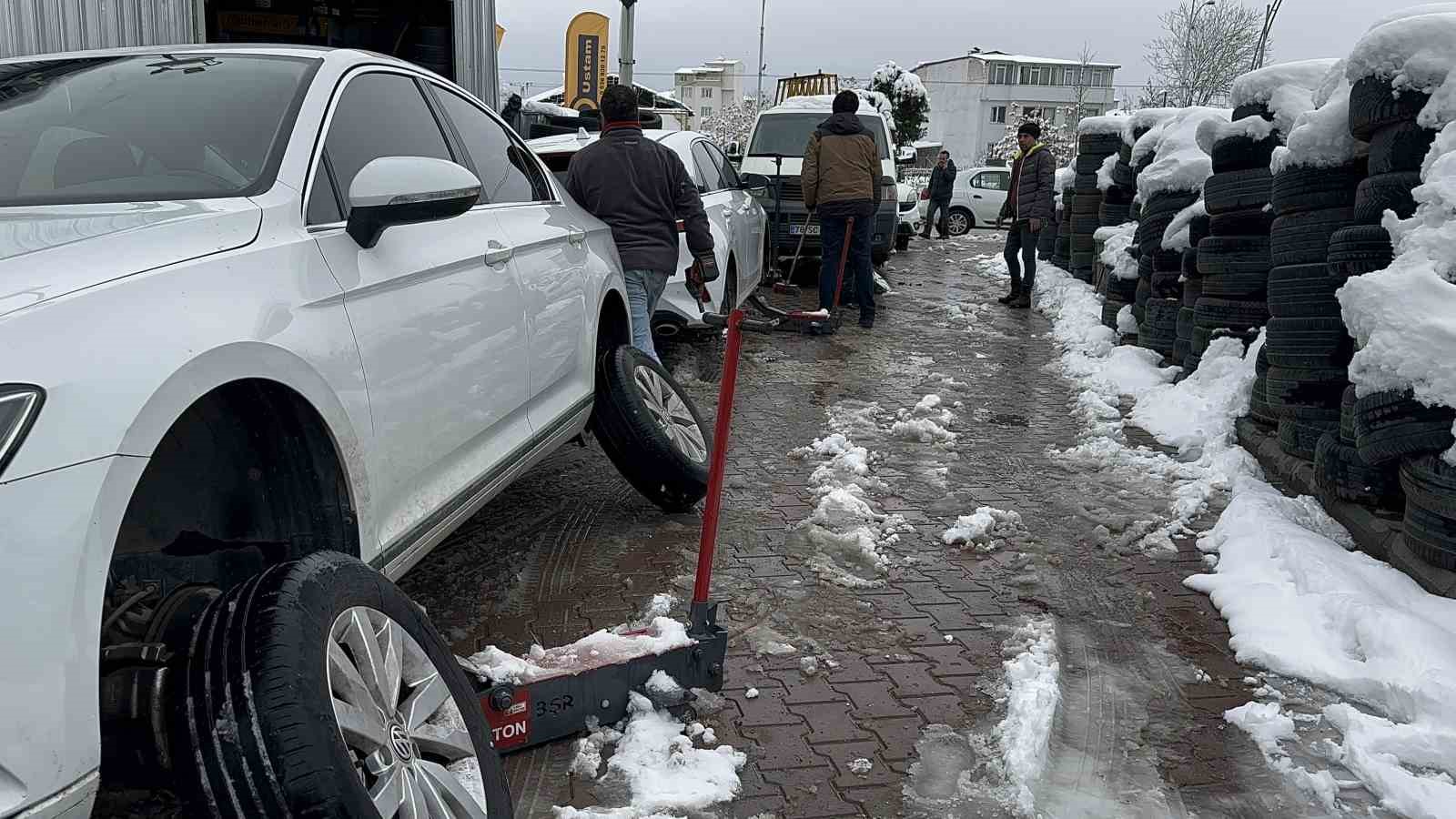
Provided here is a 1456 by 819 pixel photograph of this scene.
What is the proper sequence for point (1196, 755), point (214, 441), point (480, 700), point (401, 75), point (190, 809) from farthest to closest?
1. point (401, 75)
2. point (1196, 755)
3. point (480, 700)
4. point (214, 441)
5. point (190, 809)

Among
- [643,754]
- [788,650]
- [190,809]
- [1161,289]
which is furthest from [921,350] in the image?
[190,809]

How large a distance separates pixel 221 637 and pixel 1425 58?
15.2 ft

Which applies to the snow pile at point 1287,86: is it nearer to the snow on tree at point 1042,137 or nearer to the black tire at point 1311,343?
the black tire at point 1311,343

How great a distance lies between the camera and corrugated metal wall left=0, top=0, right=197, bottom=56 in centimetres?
559

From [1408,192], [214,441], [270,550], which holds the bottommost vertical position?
[270,550]

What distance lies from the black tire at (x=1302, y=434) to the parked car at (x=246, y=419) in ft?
11.6

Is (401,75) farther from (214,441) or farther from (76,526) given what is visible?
(76,526)

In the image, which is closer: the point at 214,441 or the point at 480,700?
the point at 214,441

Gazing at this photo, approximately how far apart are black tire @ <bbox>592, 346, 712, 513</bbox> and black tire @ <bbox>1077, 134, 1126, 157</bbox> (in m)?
8.54

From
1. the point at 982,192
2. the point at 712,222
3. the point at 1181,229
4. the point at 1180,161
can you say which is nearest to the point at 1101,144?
the point at 1180,161

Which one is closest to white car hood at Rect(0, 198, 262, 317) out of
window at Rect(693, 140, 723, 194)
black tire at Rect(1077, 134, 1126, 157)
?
window at Rect(693, 140, 723, 194)

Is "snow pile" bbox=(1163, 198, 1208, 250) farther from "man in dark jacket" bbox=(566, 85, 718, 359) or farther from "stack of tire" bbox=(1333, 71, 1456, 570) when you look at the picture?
"man in dark jacket" bbox=(566, 85, 718, 359)

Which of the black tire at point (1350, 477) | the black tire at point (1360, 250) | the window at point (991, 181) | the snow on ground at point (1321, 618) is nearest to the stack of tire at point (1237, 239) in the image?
the snow on ground at point (1321, 618)

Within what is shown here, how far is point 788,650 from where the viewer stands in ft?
12.7
